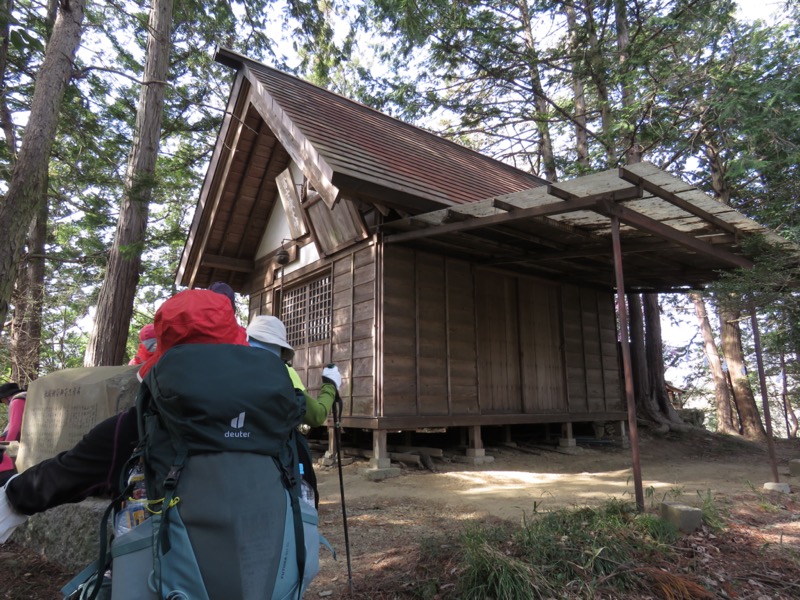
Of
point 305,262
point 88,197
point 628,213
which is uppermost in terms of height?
point 88,197

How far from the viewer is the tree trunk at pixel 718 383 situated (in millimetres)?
15000

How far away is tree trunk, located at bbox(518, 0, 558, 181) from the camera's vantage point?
42.7 ft

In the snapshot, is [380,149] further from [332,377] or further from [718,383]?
[718,383]

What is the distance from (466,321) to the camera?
8391mm

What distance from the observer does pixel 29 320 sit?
12.3 meters

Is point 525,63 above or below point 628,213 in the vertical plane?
above

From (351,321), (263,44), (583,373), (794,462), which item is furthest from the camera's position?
(263,44)

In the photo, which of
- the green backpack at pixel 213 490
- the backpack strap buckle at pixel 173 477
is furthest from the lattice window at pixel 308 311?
the backpack strap buckle at pixel 173 477

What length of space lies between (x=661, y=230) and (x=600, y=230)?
1201mm

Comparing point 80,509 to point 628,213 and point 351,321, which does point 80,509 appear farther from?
point 628,213

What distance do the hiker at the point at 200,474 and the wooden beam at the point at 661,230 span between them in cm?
452

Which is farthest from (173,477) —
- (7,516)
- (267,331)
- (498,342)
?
(498,342)

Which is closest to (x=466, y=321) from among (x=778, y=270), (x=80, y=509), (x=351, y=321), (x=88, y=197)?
(x=351, y=321)

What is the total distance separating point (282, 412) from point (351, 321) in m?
6.39
